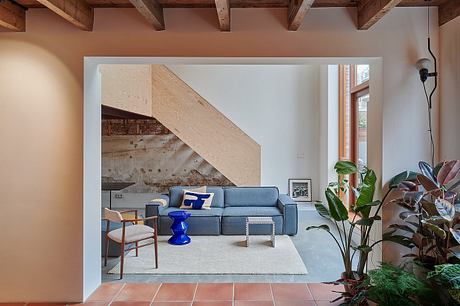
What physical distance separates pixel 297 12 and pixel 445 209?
5.72 ft

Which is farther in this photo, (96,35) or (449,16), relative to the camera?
(96,35)

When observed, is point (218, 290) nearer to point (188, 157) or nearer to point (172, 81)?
point (172, 81)

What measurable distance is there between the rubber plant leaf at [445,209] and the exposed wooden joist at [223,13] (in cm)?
202

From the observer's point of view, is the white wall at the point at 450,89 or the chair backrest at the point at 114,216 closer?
the white wall at the point at 450,89

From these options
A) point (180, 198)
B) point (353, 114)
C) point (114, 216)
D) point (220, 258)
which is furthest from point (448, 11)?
point (180, 198)

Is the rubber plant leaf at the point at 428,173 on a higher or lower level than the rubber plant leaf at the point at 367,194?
higher

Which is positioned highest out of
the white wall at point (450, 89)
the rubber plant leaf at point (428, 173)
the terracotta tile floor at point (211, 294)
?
the white wall at point (450, 89)

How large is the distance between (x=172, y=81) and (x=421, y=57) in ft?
15.4

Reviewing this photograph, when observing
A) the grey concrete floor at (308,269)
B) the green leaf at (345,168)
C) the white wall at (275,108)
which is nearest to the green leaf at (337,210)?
the green leaf at (345,168)

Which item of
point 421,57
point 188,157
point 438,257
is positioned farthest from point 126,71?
point 438,257

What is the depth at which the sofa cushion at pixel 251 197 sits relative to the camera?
6098 millimetres

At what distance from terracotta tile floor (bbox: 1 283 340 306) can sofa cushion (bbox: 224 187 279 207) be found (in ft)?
9.34

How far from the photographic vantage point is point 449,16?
262 centimetres

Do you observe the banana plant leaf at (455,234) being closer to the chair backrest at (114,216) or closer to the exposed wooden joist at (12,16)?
the chair backrest at (114,216)
